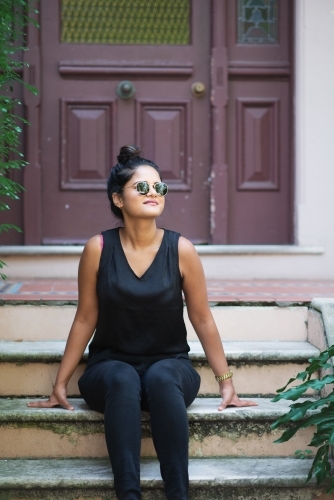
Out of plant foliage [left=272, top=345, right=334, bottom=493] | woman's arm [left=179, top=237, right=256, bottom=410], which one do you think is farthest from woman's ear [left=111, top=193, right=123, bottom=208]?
plant foliage [left=272, top=345, right=334, bottom=493]

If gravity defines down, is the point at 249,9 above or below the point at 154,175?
above

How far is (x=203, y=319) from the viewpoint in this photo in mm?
2994

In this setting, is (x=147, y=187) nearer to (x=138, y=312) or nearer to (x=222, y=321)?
(x=138, y=312)

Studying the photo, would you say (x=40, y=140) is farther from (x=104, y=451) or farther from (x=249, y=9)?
(x=104, y=451)

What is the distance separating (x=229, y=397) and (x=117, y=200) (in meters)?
0.92

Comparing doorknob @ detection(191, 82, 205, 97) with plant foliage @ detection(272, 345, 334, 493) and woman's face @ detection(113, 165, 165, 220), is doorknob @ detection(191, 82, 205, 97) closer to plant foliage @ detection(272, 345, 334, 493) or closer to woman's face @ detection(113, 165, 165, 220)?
woman's face @ detection(113, 165, 165, 220)

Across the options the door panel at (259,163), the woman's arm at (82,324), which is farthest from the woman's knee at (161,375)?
the door panel at (259,163)

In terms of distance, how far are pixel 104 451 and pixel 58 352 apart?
1.56ft

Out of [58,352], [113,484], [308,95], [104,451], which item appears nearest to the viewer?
[113,484]

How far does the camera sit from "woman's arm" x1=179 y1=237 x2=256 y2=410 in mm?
2973

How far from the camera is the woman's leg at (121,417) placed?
8.29 ft

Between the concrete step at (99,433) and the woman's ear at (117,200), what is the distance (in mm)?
829

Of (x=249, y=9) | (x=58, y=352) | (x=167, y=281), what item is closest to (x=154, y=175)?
(x=167, y=281)

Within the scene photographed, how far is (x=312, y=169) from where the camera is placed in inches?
189
